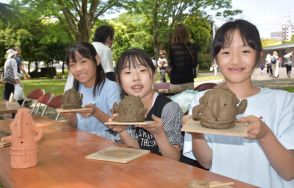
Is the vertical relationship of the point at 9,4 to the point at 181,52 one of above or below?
above

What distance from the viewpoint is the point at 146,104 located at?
264 centimetres

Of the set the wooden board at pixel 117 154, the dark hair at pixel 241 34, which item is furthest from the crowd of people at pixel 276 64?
the wooden board at pixel 117 154

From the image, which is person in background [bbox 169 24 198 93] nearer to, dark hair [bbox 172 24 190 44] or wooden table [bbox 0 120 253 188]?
dark hair [bbox 172 24 190 44]

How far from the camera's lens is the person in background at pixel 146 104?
7.94 feet

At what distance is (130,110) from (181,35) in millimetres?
3953

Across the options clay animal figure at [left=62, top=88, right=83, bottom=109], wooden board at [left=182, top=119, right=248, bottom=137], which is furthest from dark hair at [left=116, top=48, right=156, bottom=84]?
wooden board at [left=182, top=119, right=248, bottom=137]

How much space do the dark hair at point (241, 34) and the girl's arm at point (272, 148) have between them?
0.52m

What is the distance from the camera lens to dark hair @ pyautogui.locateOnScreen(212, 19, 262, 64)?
197cm

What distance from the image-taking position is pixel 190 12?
65.2 feet

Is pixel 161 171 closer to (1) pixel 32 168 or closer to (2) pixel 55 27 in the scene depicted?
(1) pixel 32 168

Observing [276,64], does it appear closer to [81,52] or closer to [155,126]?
[81,52]

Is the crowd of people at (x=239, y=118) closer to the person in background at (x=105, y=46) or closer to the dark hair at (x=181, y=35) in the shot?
the person in background at (x=105, y=46)

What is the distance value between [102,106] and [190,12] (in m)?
17.4

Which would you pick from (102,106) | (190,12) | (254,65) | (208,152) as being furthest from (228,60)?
(190,12)
